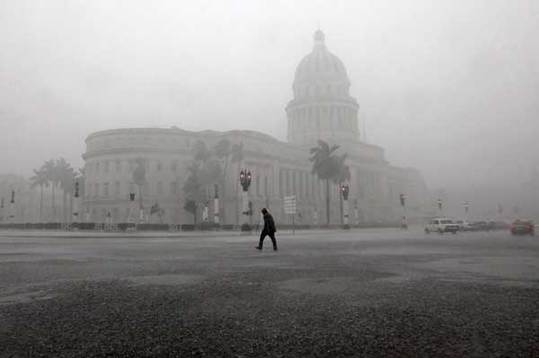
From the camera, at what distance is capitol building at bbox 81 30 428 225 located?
7975 cm

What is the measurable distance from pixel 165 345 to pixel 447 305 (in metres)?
3.50

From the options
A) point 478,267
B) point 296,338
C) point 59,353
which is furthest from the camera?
point 478,267

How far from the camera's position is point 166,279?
7.82m

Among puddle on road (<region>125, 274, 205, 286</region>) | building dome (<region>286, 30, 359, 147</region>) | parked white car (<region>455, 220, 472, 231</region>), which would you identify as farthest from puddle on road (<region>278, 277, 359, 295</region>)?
building dome (<region>286, 30, 359, 147</region>)

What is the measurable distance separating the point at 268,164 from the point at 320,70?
38.4 meters

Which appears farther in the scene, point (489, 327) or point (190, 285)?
point (190, 285)

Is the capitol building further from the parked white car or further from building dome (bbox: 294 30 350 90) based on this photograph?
the parked white car

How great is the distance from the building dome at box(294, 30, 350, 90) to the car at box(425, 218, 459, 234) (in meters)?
73.0

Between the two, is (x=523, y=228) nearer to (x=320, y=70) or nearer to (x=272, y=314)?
(x=272, y=314)

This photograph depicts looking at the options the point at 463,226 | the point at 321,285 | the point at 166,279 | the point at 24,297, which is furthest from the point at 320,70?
the point at 24,297

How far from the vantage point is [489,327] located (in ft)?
13.6

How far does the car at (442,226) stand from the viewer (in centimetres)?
4109

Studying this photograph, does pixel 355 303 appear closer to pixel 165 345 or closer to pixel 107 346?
pixel 165 345

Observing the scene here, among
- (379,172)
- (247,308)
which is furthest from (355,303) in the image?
(379,172)
